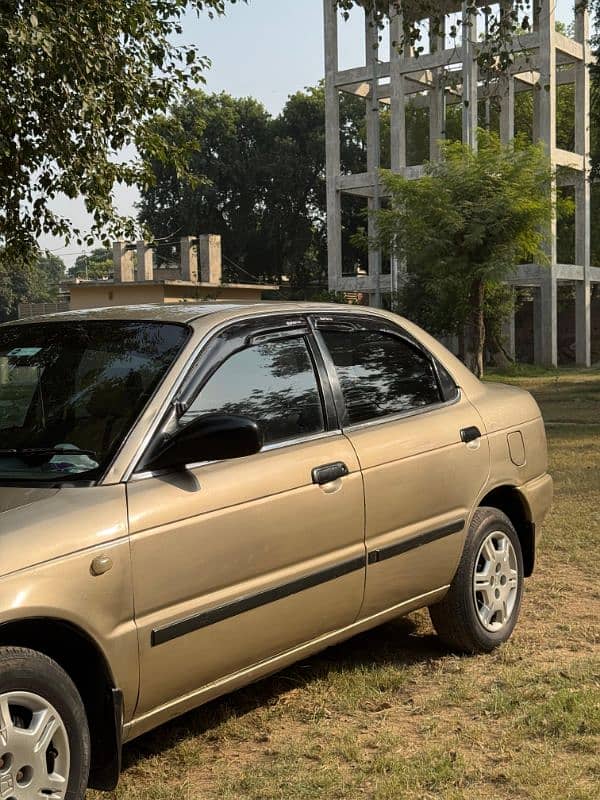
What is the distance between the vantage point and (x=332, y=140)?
45.9 meters

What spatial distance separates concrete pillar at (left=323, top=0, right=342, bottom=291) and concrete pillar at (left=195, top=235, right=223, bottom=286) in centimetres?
739

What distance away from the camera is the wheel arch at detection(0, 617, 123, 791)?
3.43 metres

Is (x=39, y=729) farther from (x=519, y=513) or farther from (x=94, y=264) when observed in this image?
(x=94, y=264)

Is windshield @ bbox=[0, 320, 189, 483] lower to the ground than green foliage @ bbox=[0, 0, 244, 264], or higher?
lower

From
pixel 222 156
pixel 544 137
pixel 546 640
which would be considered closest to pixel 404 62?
pixel 544 137

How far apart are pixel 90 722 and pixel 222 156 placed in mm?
64463

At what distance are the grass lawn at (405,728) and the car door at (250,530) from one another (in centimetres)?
43

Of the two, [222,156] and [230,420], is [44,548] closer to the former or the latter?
[230,420]

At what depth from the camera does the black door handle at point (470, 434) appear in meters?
5.35

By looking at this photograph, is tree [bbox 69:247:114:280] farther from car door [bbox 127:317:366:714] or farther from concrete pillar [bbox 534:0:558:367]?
car door [bbox 127:317:366:714]

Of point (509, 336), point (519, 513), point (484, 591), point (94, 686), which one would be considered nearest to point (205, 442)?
point (94, 686)

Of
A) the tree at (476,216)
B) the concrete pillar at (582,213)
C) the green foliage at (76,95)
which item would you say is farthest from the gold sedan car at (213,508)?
the concrete pillar at (582,213)

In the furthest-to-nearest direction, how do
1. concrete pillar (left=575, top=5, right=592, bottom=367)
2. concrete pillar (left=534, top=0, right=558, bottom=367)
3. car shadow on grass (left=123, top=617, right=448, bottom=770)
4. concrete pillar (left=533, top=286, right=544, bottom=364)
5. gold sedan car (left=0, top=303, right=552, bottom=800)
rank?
1. concrete pillar (left=575, top=5, right=592, bottom=367)
2. concrete pillar (left=533, top=286, right=544, bottom=364)
3. concrete pillar (left=534, top=0, right=558, bottom=367)
4. car shadow on grass (left=123, top=617, right=448, bottom=770)
5. gold sedan car (left=0, top=303, right=552, bottom=800)

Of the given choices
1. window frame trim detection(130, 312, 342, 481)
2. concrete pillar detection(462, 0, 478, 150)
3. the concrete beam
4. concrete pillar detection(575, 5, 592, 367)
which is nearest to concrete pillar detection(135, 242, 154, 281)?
concrete pillar detection(462, 0, 478, 150)
